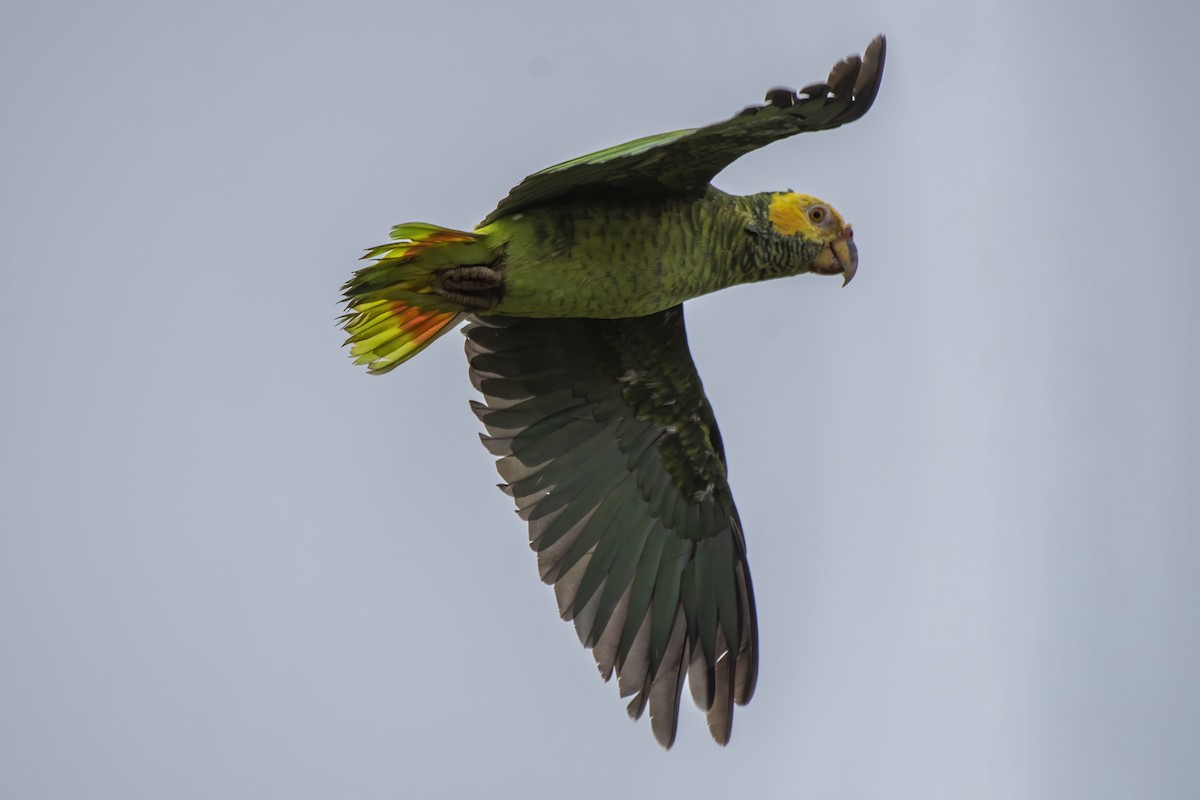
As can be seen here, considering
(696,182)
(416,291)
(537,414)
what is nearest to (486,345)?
(537,414)

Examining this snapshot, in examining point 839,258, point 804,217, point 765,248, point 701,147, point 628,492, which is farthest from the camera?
point 628,492

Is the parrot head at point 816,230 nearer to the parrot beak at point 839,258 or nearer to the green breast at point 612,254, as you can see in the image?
the parrot beak at point 839,258

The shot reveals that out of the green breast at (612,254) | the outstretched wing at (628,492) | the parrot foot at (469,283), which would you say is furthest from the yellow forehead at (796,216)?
the parrot foot at (469,283)

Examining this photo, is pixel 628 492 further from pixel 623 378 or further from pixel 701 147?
pixel 701 147

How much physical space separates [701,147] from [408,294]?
1517 millimetres

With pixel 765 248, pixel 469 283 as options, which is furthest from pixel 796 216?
pixel 469 283

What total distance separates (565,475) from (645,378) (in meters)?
0.71

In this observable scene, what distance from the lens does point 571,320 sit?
7527 mm

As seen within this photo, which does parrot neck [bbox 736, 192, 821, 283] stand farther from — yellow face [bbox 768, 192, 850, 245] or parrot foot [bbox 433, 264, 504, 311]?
parrot foot [bbox 433, 264, 504, 311]

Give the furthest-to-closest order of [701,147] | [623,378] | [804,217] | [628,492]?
[628,492], [623,378], [804,217], [701,147]

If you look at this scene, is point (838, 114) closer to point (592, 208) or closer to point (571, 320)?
point (592, 208)

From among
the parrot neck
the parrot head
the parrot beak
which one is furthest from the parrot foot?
the parrot beak

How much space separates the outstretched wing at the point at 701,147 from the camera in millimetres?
5371

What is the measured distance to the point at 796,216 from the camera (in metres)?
6.96
